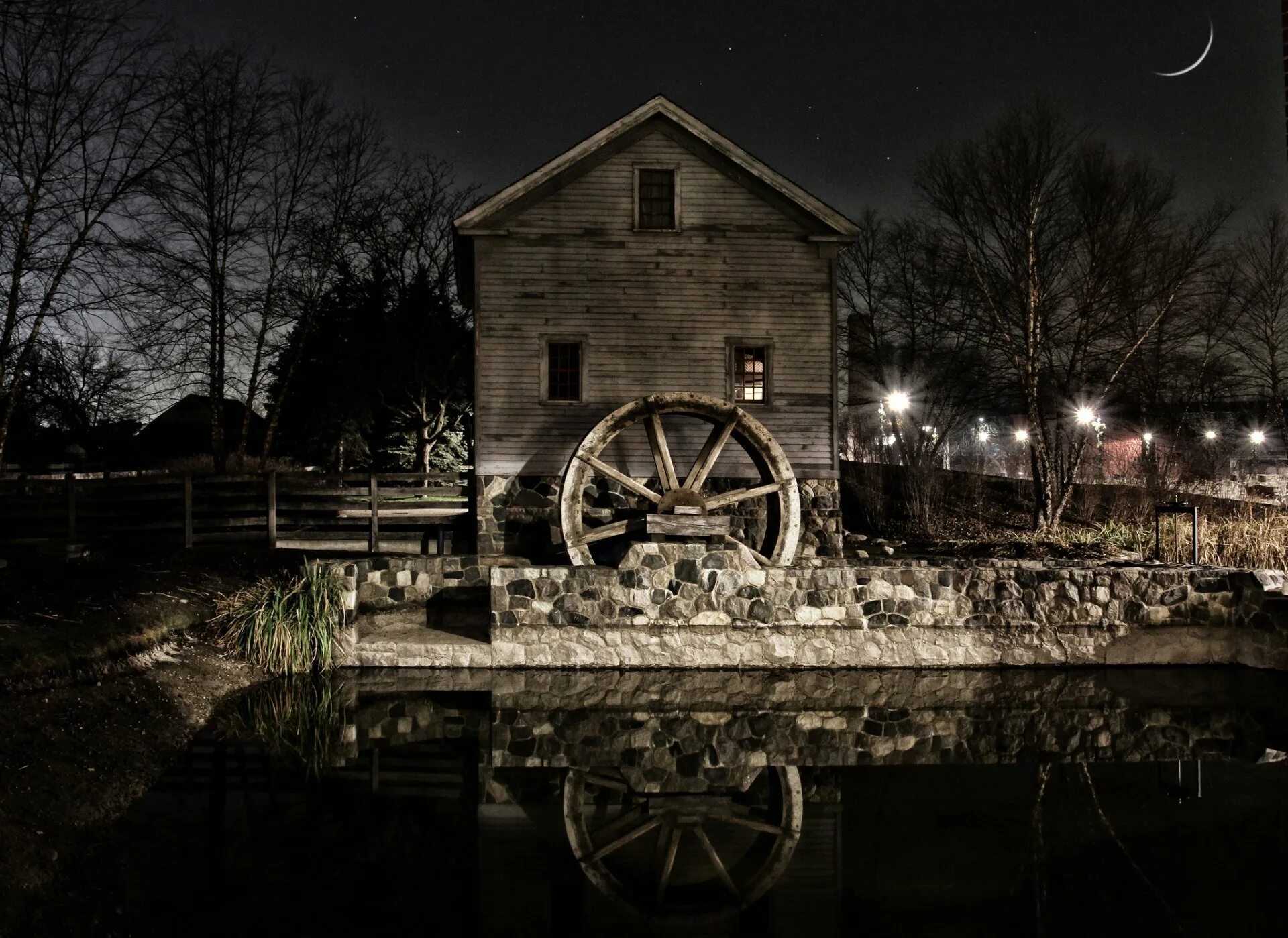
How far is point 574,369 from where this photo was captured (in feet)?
48.2

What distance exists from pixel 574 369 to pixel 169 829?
33.4ft

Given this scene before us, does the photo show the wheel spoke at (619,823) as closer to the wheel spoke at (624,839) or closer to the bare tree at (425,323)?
the wheel spoke at (624,839)

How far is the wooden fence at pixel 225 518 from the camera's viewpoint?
1517 centimetres

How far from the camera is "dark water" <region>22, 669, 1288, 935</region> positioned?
424 cm

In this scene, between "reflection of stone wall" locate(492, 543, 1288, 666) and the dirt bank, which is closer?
the dirt bank

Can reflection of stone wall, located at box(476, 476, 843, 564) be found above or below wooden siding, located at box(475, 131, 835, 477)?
below

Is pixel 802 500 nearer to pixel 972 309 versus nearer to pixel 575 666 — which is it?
pixel 575 666

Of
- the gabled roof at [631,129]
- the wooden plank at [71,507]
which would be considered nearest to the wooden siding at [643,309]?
the gabled roof at [631,129]

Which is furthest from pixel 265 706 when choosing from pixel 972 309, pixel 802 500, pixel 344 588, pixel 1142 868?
pixel 972 309

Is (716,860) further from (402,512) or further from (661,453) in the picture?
(402,512)

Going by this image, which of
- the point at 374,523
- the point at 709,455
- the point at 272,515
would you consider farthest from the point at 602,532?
the point at 272,515

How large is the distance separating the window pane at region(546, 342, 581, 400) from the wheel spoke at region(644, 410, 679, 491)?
59.2 inches

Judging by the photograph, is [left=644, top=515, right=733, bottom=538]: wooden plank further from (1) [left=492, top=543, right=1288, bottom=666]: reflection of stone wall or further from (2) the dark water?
(2) the dark water

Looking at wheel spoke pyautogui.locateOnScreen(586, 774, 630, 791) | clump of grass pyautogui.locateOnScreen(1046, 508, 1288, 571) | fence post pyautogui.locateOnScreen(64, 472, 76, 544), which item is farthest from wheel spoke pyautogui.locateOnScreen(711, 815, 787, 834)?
fence post pyautogui.locateOnScreen(64, 472, 76, 544)
